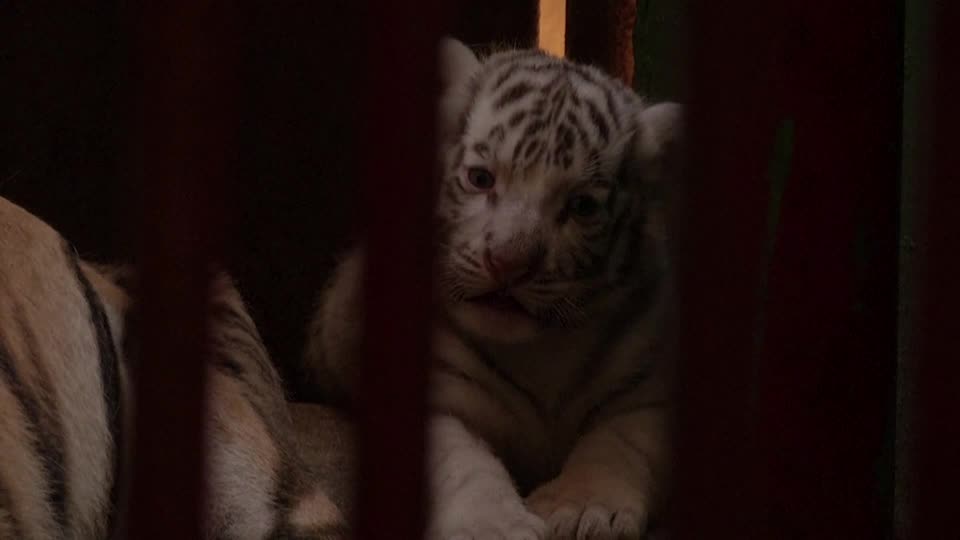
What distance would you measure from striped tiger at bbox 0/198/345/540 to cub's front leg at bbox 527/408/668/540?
27cm

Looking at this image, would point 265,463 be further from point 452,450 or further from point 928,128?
point 928,128

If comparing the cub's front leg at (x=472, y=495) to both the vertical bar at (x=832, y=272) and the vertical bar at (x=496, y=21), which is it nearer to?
the vertical bar at (x=832, y=272)

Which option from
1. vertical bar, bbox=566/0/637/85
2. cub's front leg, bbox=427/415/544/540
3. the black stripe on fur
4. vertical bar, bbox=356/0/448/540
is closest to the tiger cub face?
cub's front leg, bbox=427/415/544/540

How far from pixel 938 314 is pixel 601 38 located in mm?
1775

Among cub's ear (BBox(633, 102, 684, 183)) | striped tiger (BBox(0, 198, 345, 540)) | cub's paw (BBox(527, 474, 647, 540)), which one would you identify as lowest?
cub's paw (BBox(527, 474, 647, 540))

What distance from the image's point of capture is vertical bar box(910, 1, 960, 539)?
811 millimetres

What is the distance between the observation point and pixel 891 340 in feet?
2.98

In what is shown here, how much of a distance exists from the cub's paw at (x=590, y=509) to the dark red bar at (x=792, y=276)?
0.60 m

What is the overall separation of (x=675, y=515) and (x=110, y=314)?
927 millimetres

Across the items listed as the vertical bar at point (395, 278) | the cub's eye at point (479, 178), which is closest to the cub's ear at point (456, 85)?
the cub's eye at point (479, 178)

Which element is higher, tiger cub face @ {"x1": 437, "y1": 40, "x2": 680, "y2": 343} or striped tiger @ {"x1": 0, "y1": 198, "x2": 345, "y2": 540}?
tiger cub face @ {"x1": 437, "y1": 40, "x2": 680, "y2": 343}

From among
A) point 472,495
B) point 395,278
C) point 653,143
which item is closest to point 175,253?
point 395,278

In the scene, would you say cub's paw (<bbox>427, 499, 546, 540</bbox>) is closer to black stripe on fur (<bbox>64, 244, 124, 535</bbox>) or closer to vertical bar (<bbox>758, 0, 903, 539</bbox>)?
black stripe on fur (<bbox>64, 244, 124, 535</bbox>)

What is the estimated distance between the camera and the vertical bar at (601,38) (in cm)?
250
